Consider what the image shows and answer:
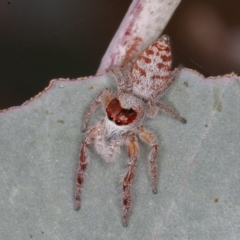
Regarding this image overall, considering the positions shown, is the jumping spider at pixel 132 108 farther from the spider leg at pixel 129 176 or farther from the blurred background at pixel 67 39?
the blurred background at pixel 67 39

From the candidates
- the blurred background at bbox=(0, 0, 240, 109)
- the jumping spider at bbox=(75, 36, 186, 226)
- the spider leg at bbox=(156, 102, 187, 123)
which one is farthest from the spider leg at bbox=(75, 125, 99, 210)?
the blurred background at bbox=(0, 0, 240, 109)

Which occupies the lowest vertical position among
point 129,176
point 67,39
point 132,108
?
point 67,39

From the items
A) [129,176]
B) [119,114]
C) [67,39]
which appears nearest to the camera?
[129,176]

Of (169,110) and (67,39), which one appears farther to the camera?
(67,39)

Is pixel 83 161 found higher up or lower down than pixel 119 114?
lower down

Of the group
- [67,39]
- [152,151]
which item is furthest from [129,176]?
[67,39]

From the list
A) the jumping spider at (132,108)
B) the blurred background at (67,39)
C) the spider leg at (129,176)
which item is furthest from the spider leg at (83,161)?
the blurred background at (67,39)

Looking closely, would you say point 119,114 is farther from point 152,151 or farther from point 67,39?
point 67,39
